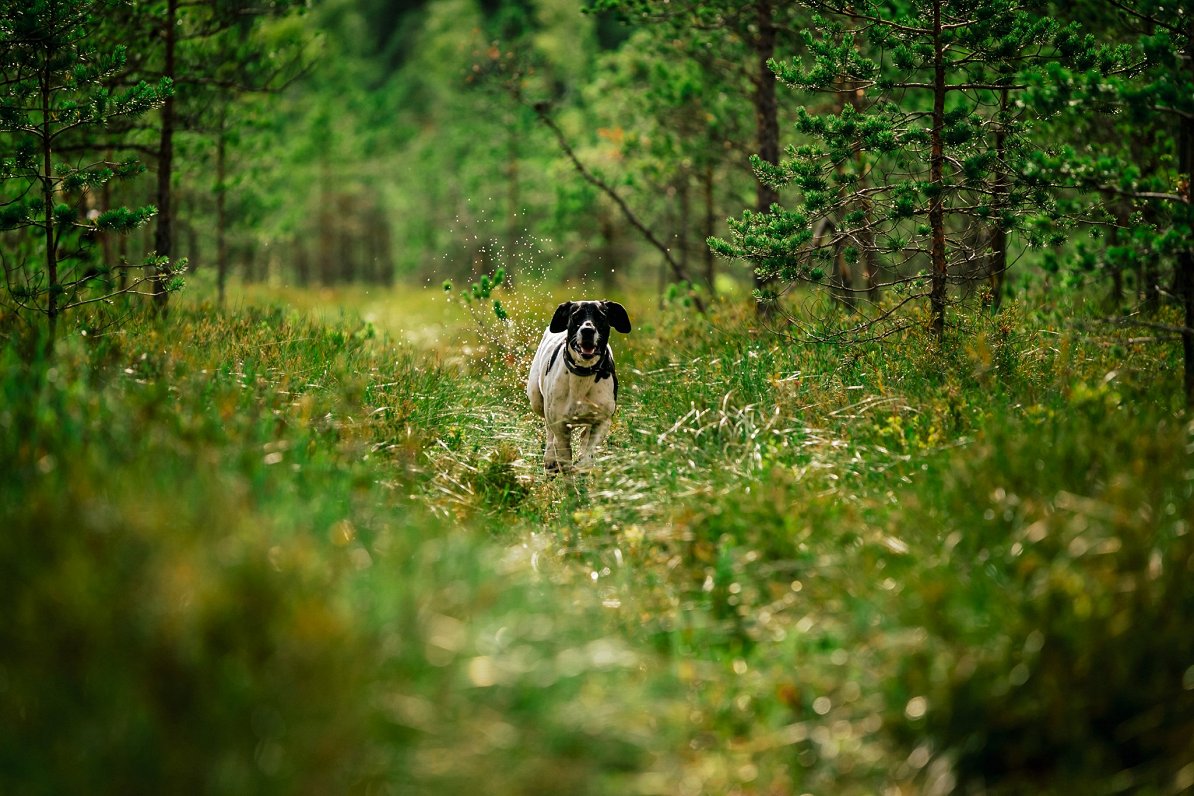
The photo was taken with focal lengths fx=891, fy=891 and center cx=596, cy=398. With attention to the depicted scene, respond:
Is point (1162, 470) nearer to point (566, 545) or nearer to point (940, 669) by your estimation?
point (940, 669)

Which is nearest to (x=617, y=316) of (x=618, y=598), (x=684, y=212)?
(x=618, y=598)

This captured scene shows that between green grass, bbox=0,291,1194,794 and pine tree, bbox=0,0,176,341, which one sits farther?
pine tree, bbox=0,0,176,341

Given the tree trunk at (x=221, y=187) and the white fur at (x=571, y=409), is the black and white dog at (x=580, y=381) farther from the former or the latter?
the tree trunk at (x=221, y=187)

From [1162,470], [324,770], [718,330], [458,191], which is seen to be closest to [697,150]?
[718,330]

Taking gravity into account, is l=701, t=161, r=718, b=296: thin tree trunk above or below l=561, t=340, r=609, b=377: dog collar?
above

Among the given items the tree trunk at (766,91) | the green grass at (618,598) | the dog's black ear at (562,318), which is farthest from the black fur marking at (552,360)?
the tree trunk at (766,91)

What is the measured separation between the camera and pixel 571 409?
6977 mm

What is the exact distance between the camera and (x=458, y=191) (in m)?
32.3

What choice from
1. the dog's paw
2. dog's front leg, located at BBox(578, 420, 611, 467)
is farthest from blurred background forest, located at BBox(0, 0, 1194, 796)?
dog's front leg, located at BBox(578, 420, 611, 467)

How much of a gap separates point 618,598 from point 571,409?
2.53 meters

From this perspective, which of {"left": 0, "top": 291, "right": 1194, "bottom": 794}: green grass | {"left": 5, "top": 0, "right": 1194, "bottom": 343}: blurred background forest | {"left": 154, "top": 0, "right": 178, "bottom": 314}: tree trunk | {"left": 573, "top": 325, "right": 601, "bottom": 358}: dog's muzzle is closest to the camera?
{"left": 0, "top": 291, "right": 1194, "bottom": 794}: green grass

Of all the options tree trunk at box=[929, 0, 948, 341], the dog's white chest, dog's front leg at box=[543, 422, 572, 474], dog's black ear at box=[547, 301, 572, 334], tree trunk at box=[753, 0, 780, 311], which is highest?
tree trunk at box=[753, 0, 780, 311]

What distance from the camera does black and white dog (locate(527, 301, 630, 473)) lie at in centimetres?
686

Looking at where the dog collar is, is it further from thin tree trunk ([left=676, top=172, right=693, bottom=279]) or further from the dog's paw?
thin tree trunk ([left=676, top=172, right=693, bottom=279])
